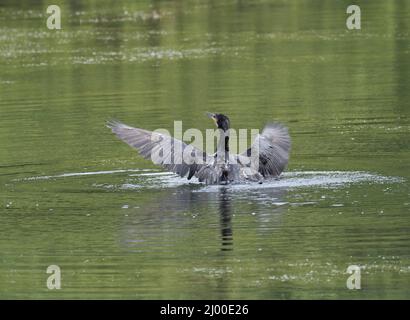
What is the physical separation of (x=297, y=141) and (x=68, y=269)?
7120 mm

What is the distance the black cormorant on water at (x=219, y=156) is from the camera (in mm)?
17047

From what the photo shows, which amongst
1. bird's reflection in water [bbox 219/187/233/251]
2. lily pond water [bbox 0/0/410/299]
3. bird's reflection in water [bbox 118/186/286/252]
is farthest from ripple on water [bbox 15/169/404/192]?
bird's reflection in water [bbox 219/187/233/251]

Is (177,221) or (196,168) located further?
(196,168)

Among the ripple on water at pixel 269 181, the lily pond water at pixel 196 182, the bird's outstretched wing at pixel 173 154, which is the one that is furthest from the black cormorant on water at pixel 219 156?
the lily pond water at pixel 196 182

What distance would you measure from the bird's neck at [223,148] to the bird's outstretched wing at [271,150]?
0.54 m

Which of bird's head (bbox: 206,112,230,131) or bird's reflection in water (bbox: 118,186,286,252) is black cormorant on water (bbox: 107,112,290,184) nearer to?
bird's head (bbox: 206,112,230,131)

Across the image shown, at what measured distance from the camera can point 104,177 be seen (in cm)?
1762

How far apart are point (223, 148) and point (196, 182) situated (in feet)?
2.25

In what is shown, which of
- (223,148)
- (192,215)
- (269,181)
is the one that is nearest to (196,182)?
(223,148)

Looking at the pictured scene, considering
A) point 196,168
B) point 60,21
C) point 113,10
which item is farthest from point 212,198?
point 113,10

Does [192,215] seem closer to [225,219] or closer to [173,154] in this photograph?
[225,219]

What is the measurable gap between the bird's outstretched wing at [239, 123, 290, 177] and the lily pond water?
0.37 meters

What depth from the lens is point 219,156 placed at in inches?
673
